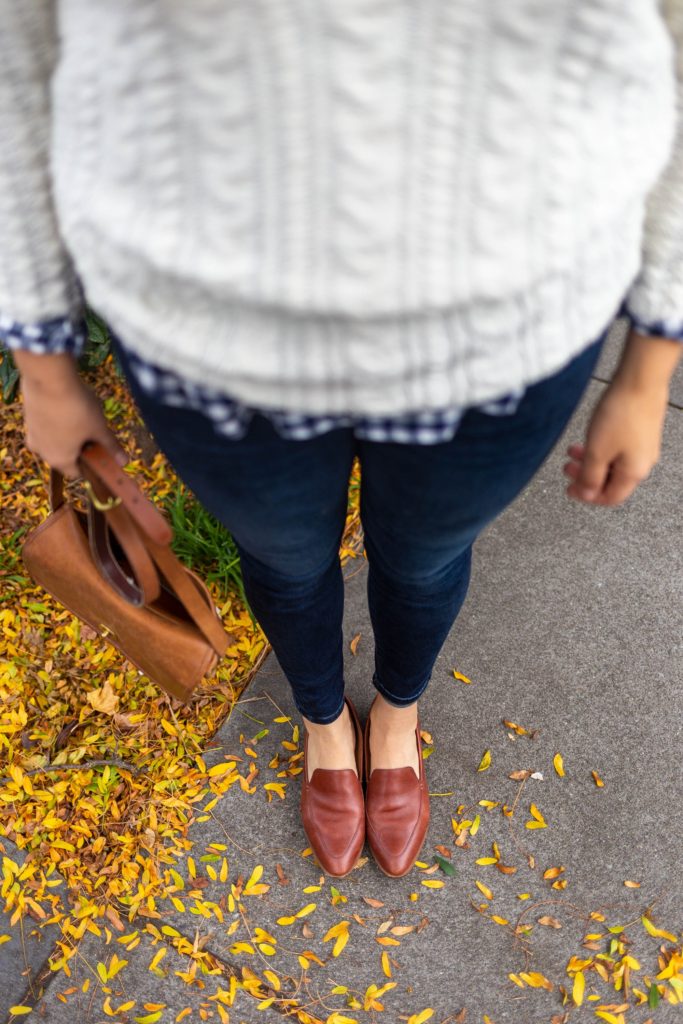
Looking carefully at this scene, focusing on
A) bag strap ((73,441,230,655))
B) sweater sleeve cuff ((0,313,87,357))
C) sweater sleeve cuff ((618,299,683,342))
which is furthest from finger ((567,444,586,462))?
sweater sleeve cuff ((0,313,87,357))

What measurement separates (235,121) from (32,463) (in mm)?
2299

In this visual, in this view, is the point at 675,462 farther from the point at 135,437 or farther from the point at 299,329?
the point at 299,329

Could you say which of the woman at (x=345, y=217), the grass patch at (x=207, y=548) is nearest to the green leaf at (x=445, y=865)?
the grass patch at (x=207, y=548)

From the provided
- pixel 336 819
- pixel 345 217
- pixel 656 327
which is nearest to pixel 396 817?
pixel 336 819

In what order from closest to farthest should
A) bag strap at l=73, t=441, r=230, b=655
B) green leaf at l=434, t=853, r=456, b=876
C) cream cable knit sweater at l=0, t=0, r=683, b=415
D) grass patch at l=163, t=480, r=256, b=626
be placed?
cream cable knit sweater at l=0, t=0, r=683, b=415 < bag strap at l=73, t=441, r=230, b=655 < green leaf at l=434, t=853, r=456, b=876 < grass patch at l=163, t=480, r=256, b=626

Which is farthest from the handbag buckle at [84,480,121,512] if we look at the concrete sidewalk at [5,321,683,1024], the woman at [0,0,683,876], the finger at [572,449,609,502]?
the concrete sidewalk at [5,321,683,1024]

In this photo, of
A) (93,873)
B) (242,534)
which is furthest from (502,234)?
(93,873)

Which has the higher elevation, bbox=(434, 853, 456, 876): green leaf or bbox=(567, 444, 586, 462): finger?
bbox=(567, 444, 586, 462): finger

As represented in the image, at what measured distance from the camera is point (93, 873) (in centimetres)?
194

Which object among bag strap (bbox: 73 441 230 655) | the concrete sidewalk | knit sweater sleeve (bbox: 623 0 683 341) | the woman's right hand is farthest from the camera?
→ the concrete sidewalk

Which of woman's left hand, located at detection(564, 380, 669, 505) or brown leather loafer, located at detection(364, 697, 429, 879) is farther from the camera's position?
brown leather loafer, located at detection(364, 697, 429, 879)

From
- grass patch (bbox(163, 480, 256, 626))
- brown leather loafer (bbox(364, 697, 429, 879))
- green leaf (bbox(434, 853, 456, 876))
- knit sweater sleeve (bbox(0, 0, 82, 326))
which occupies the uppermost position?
knit sweater sleeve (bbox(0, 0, 82, 326))

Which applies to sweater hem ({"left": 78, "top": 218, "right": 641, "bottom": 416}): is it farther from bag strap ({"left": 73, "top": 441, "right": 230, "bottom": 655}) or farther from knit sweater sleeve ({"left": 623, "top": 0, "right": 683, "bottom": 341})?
bag strap ({"left": 73, "top": 441, "right": 230, "bottom": 655})

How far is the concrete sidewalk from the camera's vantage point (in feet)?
5.82
